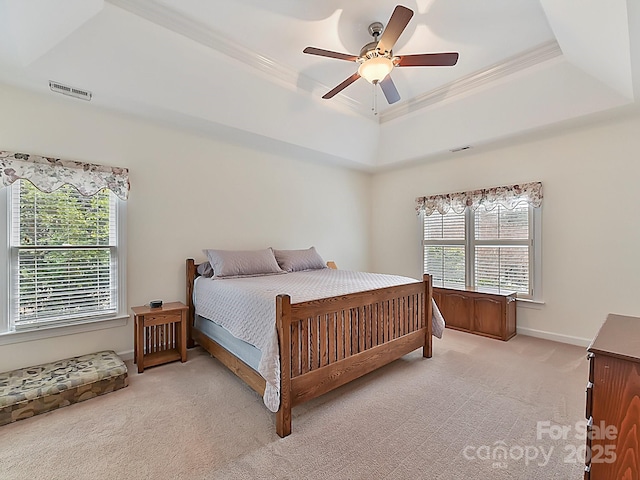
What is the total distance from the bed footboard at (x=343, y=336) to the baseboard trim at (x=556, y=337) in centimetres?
168

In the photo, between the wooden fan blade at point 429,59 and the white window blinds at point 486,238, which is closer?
the wooden fan blade at point 429,59

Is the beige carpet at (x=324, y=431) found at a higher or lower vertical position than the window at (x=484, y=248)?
lower

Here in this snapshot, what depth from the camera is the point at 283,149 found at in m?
4.15

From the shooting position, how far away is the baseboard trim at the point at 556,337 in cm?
346

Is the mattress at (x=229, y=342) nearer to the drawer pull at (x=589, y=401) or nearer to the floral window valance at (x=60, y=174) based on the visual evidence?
the floral window valance at (x=60, y=174)

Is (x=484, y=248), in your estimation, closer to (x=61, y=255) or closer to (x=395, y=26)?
(x=395, y=26)

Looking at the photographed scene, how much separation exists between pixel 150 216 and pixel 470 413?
3.51 meters

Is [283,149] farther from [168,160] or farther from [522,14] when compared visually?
[522,14]

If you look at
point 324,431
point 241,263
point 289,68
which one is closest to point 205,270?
point 241,263

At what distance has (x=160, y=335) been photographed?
3.21m

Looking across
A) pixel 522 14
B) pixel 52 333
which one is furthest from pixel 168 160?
pixel 522 14

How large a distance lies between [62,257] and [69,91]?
150 cm

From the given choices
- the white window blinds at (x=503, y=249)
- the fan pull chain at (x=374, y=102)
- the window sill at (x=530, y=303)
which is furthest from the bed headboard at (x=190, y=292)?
the window sill at (x=530, y=303)

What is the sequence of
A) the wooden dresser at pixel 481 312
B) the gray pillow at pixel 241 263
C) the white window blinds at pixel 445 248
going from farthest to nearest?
1. the white window blinds at pixel 445 248
2. the wooden dresser at pixel 481 312
3. the gray pillow at pixel 241 263
